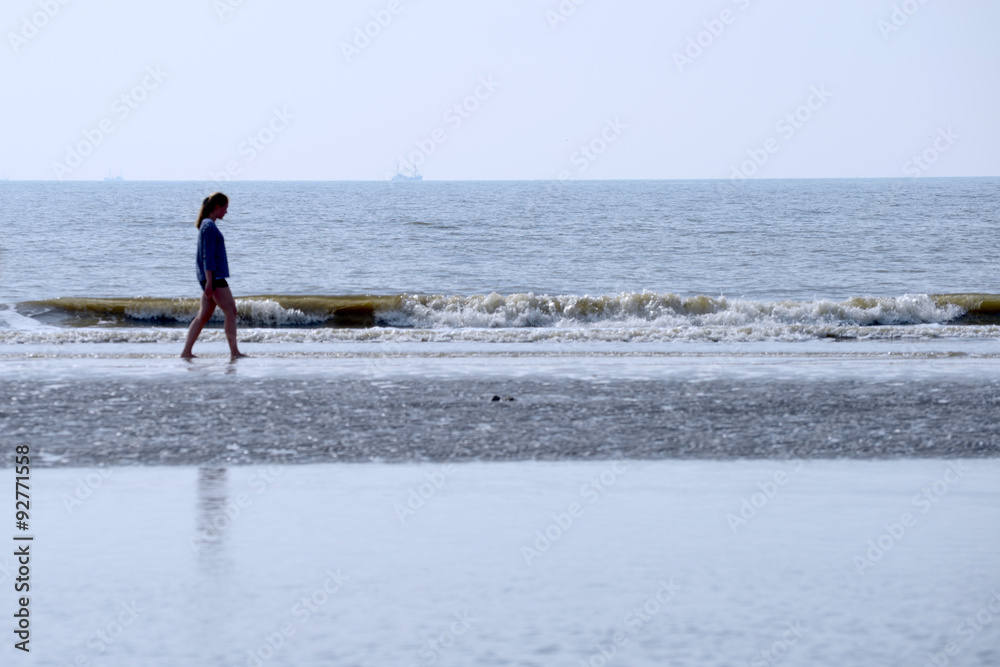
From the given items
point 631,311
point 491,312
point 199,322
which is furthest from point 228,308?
point 631,311

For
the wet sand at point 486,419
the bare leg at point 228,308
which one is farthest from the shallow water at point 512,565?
the bare leg at point 228,308

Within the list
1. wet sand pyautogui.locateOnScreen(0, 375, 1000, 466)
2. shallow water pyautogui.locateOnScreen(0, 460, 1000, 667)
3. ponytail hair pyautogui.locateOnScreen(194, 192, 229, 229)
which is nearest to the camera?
shallow water pyautogui.locateOnScreen(0, 460, 1000, 667)

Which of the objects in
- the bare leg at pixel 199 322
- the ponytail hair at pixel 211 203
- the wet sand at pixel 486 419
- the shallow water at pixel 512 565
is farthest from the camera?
the bare leg at pixel 199 322

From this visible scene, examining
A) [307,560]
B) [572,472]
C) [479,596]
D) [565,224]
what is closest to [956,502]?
[572,472]

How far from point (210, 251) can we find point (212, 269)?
193 mm

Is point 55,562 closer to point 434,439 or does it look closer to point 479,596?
point 479,596

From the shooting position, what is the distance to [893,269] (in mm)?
28953

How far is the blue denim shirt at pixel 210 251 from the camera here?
10.9 meters

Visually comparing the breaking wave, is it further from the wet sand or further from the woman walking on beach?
the wet sand

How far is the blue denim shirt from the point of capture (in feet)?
35.7

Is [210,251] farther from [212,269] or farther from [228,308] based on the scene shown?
[228,308]

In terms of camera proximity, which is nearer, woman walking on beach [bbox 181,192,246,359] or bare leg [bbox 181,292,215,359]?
woman walking on beach [bbox 181,192,246,359]

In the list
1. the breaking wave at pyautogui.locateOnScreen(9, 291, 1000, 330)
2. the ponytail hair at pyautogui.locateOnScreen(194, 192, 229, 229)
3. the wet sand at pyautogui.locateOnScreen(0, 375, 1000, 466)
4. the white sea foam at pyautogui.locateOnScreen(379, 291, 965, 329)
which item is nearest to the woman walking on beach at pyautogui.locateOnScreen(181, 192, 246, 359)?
the ponytail hair at pyautogui.locateOnScreen(194, 192, 229, 229)

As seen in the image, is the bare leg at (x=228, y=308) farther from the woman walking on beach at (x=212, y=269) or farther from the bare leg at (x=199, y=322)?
the bare leg at (x=199, y=322)
